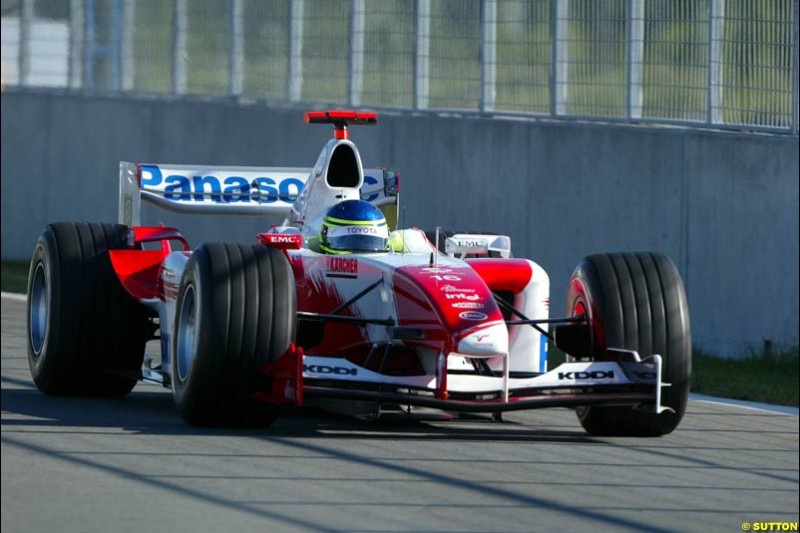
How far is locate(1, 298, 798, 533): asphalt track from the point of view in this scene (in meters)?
7.42

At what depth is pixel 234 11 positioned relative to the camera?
19.8 metres

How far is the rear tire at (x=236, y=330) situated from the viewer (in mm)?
9227

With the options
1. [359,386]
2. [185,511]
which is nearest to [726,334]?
[359,386]

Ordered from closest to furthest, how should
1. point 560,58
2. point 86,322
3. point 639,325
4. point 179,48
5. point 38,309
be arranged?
point 639,325
point 86,322
point 38,309
point 560,58
point 179,48

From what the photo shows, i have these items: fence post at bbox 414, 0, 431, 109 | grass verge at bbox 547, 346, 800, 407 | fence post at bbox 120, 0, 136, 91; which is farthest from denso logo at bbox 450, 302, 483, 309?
fence post at bbox 120, 0, 136, 91

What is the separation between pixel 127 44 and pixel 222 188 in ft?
30.4

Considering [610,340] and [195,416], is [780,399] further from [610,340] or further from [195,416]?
[195,416]

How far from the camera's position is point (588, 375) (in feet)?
31.0

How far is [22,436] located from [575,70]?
26.8ft

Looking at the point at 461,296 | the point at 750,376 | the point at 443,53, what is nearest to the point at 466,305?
the point at 461,296

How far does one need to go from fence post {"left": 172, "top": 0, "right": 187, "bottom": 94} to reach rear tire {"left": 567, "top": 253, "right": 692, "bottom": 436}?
11289 millimetres

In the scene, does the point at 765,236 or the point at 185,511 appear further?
the point at 765,236

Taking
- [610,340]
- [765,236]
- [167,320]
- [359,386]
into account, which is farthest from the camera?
[765,236]

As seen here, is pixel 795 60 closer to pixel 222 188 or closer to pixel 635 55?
pixel 635 55
